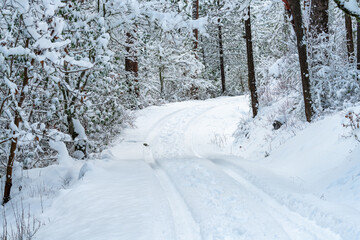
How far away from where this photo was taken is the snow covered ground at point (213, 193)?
436 centimetres

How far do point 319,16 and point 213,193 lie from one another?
264 inches

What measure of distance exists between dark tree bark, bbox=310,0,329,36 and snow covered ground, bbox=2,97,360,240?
2.97 metres

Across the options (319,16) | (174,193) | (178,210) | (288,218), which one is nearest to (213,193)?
(174,193)

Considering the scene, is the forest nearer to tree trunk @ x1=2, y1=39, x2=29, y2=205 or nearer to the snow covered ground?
tree trunk @ x1=2, y1=39, x2=29, y2=205

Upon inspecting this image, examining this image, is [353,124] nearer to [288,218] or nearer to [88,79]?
[288,218]

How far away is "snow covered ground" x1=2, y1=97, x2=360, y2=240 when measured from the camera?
436cm

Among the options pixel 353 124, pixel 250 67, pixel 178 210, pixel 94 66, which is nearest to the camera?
pixel 178 210

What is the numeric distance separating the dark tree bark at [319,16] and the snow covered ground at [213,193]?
2.97 m

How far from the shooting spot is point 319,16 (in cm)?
934

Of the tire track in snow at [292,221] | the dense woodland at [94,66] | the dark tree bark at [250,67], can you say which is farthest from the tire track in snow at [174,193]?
the dark tree bark at [250,67]

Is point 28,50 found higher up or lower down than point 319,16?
lower down

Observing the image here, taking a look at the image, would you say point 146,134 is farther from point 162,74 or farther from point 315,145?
point 162,74

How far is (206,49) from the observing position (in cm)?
3067

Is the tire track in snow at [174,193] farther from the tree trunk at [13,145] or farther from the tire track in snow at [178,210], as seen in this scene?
the tree trunk at [13,145]
